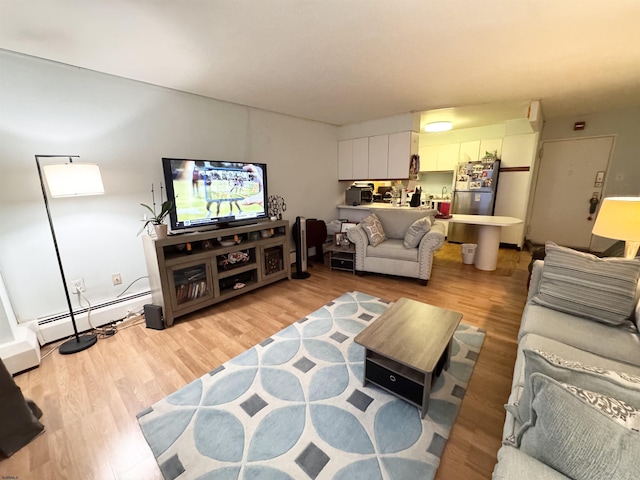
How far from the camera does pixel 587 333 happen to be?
4.99 feet

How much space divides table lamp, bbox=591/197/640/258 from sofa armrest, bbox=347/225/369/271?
2.24m

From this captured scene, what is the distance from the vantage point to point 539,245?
4918mm

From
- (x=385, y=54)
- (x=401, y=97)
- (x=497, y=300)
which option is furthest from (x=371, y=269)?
(x=385, y=54)

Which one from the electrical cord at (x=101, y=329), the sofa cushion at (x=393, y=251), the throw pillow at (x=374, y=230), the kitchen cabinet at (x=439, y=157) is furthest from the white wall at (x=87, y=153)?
the kitchen cabinet at (x=439, y=157)

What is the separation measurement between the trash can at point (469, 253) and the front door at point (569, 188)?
6.96 ft

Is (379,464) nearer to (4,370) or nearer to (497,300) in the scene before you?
(4,370)

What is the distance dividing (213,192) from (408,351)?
2417 mm

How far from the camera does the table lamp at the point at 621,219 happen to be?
1598mm

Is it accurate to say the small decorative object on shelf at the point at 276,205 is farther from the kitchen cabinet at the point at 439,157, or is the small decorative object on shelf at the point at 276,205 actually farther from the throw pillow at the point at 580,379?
the kitchen cabinet at the point at 439,157

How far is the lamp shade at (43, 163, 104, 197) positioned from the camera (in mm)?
1824

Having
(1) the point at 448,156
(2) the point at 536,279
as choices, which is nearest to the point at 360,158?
(1) the point at 448,156

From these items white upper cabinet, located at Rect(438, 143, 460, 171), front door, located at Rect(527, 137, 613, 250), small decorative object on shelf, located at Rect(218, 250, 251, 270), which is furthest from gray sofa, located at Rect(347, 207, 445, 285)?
front door, located at Rect(527, 137, 613, 250)

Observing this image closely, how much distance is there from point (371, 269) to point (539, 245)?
376cm

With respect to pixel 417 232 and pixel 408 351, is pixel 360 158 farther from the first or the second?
pixel 408 351
